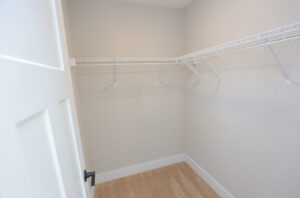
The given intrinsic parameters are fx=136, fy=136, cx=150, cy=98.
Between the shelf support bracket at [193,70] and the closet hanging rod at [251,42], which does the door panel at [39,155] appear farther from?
the shelf support bracket at [193,70]

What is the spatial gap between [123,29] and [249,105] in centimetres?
163

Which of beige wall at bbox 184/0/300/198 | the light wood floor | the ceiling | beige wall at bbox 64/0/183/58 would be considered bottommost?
the light wood floor

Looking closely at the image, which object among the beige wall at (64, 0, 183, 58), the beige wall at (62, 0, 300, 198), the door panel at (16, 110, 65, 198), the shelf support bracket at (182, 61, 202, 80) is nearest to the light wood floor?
the beige wall at (62, 0, 300, 198)

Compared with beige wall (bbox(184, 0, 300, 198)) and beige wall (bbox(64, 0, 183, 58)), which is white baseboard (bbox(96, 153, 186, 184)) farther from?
beige wall (bbox(64, 0, 183, 58))

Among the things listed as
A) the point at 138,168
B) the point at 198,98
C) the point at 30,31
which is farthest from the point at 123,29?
the point at 138,168

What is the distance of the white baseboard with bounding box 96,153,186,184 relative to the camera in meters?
1.91

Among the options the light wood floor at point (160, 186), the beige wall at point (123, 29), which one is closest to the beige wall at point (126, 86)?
the beige wall at point (123, 29)

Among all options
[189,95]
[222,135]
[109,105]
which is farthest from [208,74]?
[109,105]

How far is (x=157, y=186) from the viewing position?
71.2 inches

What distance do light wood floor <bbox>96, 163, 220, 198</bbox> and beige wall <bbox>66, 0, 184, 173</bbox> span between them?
8.5 inches

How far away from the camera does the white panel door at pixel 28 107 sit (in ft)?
0.79

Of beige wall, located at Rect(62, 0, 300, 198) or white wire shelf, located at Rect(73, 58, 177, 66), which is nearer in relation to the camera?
beige wall, located at Rect(62, 0, 300, 198)

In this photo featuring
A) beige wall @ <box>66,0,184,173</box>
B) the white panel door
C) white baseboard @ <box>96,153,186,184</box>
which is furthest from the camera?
white baseboard @ <box>96,153,186,184</box>

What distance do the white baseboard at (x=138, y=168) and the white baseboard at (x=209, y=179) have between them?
7.0 inches
